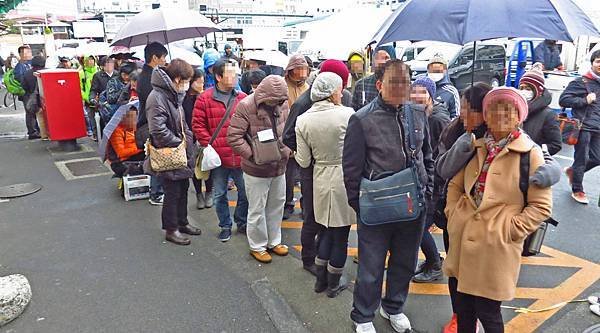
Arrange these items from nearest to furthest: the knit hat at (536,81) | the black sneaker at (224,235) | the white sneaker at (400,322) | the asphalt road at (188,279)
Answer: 1. the white sneaker at (400,322)
2. the asphalt road at (188,279)
3. the knit hat at (536,81)
4. the black sneaker at (224,235)

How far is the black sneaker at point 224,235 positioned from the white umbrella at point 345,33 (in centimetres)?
218

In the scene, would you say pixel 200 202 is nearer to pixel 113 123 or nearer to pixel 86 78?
pixel 113 123

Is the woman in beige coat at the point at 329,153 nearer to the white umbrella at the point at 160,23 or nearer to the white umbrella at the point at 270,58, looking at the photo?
the white umbrella at the point at 160,23

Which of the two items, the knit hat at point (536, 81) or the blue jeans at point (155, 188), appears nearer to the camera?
the knit hat at point (536, 81)

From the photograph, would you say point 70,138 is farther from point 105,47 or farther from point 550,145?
point 550,145

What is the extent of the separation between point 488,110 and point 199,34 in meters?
5.37

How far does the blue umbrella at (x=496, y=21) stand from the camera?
244 cm

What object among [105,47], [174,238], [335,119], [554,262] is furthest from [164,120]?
[105,47]

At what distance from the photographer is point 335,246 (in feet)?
11.1

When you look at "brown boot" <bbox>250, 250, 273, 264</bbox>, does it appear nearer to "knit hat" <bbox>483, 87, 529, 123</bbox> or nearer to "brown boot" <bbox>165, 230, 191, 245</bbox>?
"brown boot" <bbox>165, 230, 191, 245</bbox>

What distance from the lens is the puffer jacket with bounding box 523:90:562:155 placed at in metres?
3.74

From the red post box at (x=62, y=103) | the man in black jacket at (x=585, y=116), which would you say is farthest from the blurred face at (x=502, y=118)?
the red post box at (x=62, y=103)

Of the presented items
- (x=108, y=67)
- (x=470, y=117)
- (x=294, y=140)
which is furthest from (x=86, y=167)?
(x=470, y=117)

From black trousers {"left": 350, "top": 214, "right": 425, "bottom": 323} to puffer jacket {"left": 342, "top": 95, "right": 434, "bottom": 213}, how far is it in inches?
11.8
